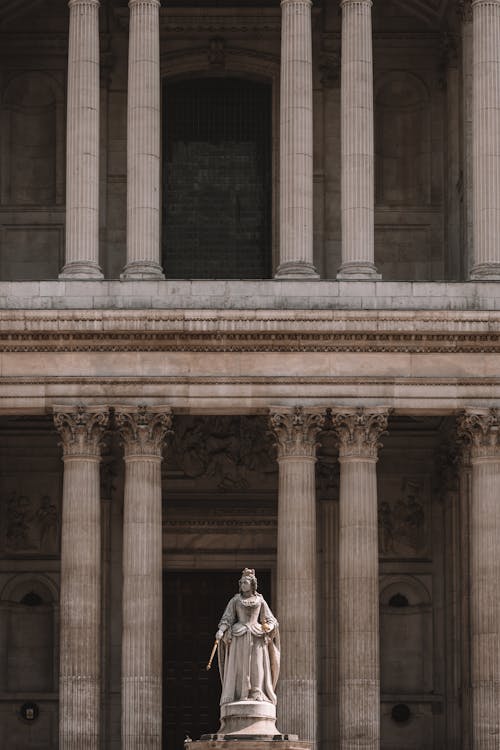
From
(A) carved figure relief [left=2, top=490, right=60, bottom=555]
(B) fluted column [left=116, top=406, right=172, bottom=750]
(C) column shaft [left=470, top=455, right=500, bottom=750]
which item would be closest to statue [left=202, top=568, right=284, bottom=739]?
(B) fluted column [left=116, top=406, right=172, bottom=750]

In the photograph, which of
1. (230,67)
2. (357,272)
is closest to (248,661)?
(357,272)

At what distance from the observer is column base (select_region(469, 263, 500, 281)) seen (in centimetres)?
5984

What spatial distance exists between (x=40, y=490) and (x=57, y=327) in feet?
24.7

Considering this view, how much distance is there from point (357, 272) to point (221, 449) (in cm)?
711

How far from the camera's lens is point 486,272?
5994cm

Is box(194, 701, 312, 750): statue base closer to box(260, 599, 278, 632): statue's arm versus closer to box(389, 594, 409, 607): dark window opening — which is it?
box(260, 599, 278, 632): statue's arm

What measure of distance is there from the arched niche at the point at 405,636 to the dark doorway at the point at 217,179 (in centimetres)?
865

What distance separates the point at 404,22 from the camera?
218ft

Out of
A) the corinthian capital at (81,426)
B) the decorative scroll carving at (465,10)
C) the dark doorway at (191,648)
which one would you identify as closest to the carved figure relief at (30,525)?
the dark doorway at (191,648)

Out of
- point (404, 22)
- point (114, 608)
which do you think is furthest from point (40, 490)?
point (404, 22)

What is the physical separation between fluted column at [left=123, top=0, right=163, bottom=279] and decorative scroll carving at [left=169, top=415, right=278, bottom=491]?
18.9 ft

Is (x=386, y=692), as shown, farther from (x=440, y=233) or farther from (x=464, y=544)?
(x=440, y=233)

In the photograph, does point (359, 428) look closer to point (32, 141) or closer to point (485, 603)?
point (485, 603)

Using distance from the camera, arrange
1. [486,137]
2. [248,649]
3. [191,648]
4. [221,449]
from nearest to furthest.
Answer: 1. [248,649]
2. [486,137]
3. [221,449]
4. [191,648]
